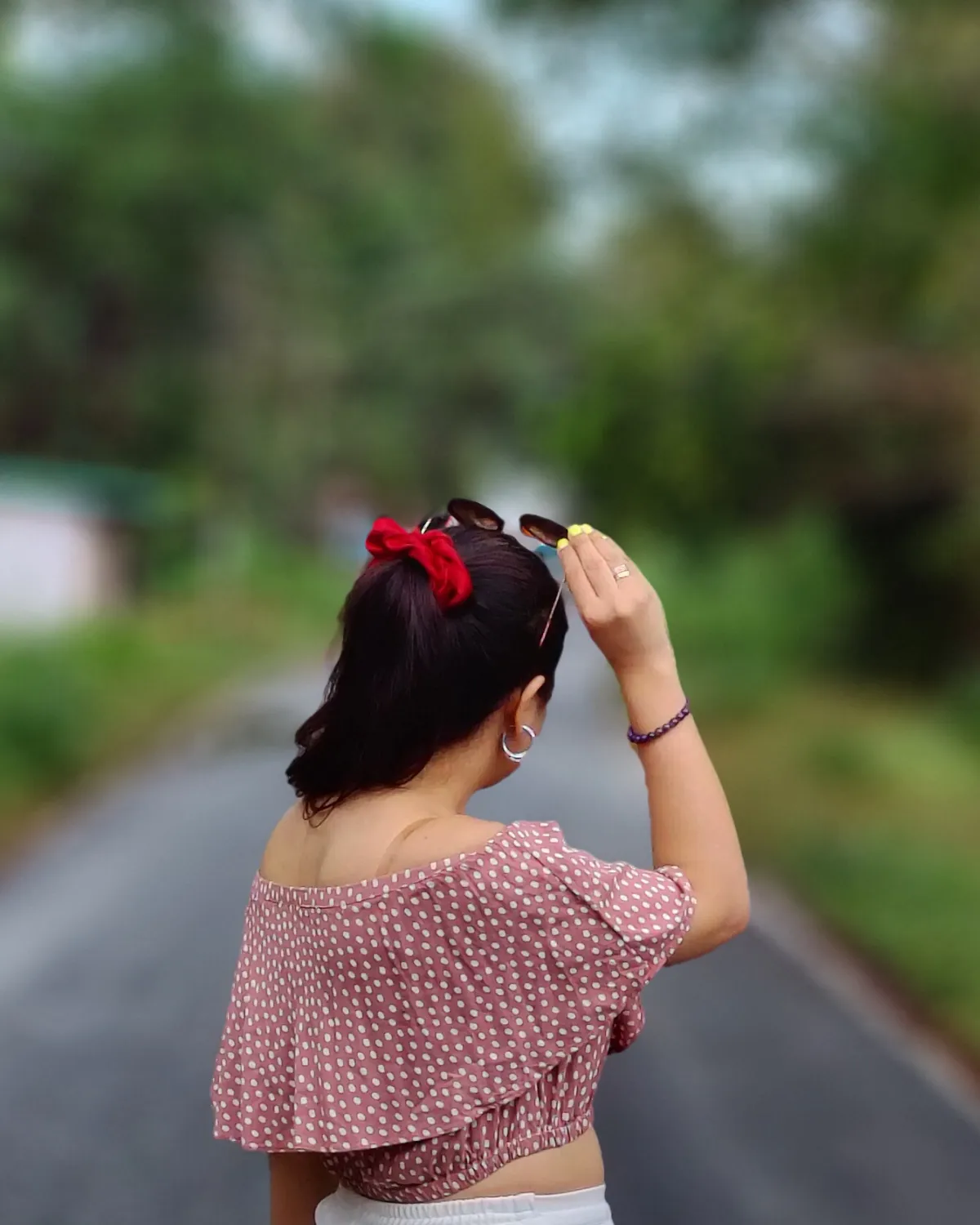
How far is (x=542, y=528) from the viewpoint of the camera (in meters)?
1.61

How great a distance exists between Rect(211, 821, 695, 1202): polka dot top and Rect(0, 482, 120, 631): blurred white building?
61.5 ft

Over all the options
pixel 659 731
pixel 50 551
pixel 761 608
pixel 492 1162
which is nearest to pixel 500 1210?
pixel 492 1162

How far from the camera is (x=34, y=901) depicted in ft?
24.8

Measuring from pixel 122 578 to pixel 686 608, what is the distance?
36.8 feet

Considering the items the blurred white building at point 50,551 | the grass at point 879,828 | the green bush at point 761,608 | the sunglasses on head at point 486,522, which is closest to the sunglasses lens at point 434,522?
the sunglasses on head at point 486,522

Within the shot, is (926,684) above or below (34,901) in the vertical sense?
above

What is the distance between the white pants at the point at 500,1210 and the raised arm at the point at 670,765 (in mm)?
244

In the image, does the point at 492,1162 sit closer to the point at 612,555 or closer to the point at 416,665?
the point at 416,665

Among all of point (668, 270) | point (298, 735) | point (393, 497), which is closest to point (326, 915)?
point (298, 735)

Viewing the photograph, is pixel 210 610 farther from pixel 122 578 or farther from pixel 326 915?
pixel 326 915

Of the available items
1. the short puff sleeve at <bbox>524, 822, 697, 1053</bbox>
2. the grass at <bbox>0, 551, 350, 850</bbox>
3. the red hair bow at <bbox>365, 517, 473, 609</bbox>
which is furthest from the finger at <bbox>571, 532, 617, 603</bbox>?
the grass at <bbox>0, 551, 350, 850</bbox>

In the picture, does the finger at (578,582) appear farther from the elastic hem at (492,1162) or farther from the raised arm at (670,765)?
→ the elastic hem at (492,1162)

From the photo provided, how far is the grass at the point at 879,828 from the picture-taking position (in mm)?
6582

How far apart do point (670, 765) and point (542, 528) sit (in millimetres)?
265
